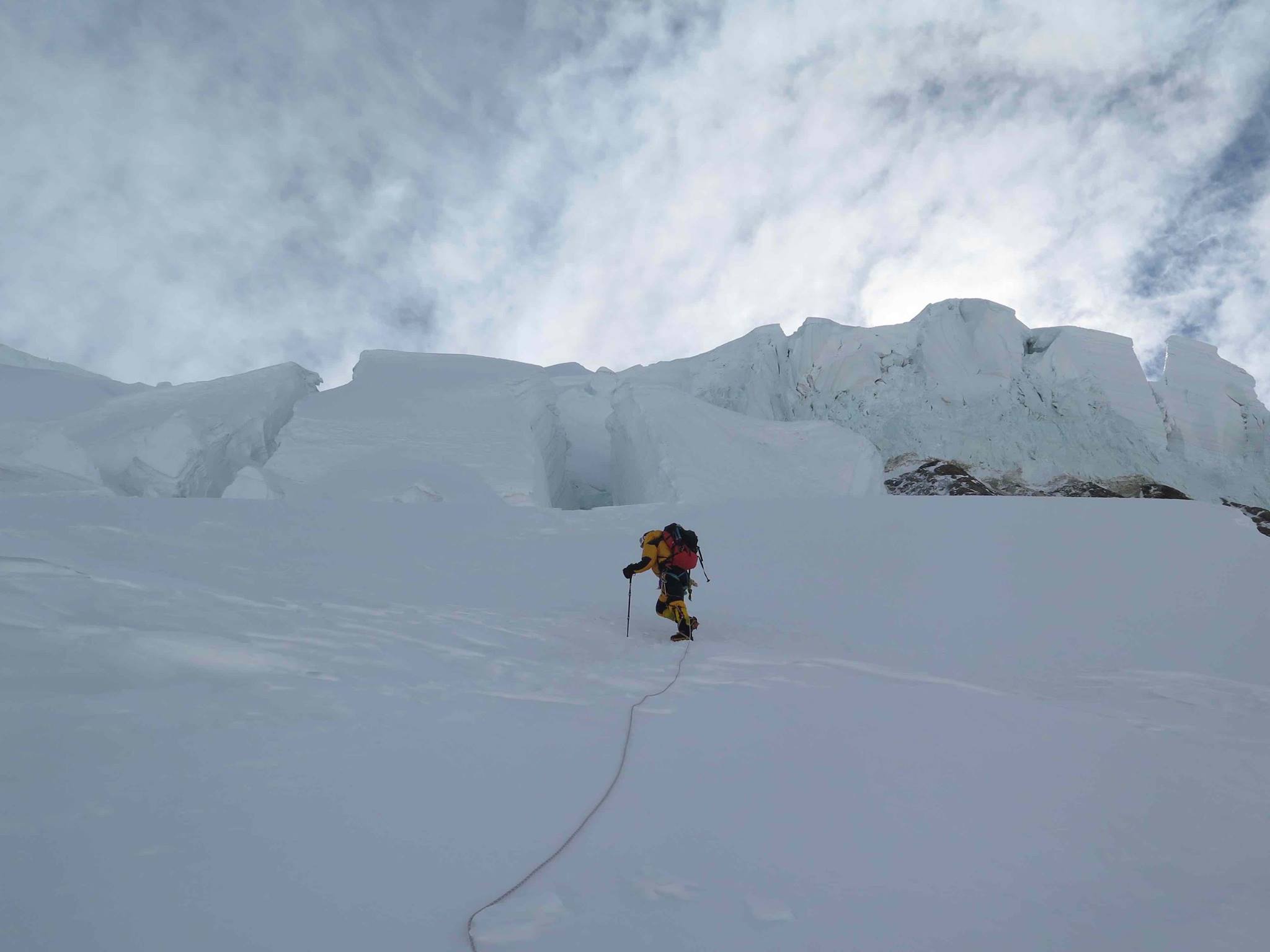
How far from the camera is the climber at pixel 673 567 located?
5.77m

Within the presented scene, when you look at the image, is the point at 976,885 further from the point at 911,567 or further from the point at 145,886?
the point at 911,567

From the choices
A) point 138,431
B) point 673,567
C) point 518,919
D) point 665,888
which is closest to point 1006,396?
point 673,567

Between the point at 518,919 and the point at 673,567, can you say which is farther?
the point at 673,567

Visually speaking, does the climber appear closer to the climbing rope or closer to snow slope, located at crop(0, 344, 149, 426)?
the climbing rope

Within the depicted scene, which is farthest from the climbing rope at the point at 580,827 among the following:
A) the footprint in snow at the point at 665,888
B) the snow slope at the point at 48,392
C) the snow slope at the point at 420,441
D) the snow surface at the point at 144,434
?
the snow slope at the point at 48,392

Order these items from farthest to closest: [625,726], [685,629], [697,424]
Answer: [697,424], [685,629], [625,726]

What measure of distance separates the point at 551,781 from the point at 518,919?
732 millimetres

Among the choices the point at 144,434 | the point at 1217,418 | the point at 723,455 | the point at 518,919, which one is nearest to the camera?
the point at 518,919

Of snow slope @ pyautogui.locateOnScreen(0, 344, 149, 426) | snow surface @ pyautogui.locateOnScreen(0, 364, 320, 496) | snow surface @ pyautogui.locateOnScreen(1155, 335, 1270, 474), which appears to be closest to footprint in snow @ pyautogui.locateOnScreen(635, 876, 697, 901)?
snow surface @ pyautogui.locateOnScreen(0, 364, 320, 496)

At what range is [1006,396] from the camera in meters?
28.0

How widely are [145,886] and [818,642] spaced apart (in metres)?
5.21

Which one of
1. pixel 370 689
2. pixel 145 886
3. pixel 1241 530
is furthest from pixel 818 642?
pixel 1241 530

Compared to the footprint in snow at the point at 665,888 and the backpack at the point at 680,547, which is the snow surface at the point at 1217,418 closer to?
the backpack at the point at 680,547

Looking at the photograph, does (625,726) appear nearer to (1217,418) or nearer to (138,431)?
(138,431)
